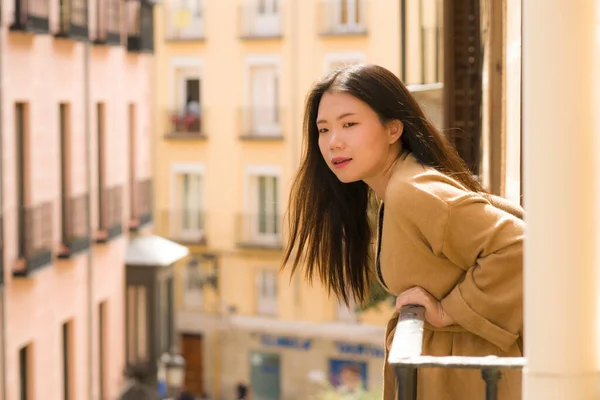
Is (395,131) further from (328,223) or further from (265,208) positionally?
(265,208)

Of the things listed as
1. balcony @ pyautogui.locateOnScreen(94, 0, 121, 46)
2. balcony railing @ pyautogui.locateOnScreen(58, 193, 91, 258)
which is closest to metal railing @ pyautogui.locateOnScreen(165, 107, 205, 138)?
balcony @ pyautogui.locateOnScreen(94, 0, 121, 46)

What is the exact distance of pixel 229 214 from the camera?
26141mm

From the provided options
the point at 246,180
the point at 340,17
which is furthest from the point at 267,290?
the point at 340,17

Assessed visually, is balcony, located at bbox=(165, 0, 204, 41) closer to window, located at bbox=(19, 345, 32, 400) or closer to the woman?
window, located at bbox=(19, 345, 32, 400)

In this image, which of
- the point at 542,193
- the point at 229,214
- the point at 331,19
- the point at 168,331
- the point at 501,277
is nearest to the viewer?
the point at 542,193

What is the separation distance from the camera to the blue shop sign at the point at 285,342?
25141 millimetres

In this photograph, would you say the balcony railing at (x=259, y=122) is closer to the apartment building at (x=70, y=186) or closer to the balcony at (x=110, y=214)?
the apartment building at (x=70, y=186)

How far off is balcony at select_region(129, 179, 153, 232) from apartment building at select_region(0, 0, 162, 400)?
0.02 metres

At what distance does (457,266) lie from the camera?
263 centimetres

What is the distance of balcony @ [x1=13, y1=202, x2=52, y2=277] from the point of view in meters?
14.6

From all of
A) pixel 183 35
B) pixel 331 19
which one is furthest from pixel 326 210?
pixel 183 35

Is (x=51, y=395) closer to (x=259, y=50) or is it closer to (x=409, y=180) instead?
(x=259, y=50)

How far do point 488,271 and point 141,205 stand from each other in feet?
59.7

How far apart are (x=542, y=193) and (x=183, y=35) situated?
81.3 ft
